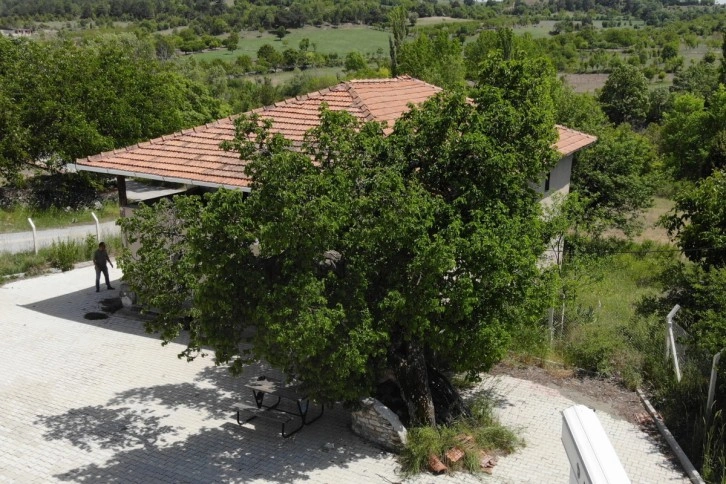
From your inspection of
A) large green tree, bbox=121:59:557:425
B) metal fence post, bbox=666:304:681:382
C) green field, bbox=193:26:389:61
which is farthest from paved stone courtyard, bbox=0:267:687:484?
green field, bbox=193:26:389:61

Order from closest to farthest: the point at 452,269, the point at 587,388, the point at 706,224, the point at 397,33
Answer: the point at 452,269 → the point at 587,388 → the point at 706,224 → the point at 397,33

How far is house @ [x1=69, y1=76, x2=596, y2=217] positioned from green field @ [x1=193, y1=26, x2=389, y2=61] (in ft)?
298

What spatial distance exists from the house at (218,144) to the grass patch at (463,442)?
5.81m

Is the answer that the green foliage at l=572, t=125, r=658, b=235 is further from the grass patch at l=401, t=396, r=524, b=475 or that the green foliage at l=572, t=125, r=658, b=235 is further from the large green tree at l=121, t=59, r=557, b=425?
the grass patch at l=401, t=396, r=524, b=475

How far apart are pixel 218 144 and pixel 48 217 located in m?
14.8

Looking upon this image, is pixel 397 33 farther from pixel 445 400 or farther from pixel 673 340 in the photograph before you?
pixel 445 400

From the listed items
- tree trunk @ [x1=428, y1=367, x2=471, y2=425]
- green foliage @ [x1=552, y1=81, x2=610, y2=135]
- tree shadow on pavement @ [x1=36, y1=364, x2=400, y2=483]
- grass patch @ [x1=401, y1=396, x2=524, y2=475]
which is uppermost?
green foliage @ [x1=552, y1=81, x2=610, y2=135]

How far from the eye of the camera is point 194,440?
10625mm

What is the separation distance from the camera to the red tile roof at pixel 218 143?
14.1 meters

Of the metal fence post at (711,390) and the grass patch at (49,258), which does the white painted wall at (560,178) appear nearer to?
the metal fence post at (711,390)

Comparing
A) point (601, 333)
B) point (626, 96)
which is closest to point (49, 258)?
point (601, 333)

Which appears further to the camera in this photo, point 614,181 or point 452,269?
point 614,181

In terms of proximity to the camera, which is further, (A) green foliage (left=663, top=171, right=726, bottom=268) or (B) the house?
(B) the house

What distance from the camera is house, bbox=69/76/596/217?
14127 millimetres
